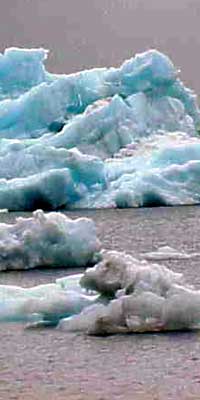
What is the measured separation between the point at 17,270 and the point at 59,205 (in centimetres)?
1150

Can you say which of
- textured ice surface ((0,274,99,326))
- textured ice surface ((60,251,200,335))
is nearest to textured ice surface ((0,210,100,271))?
textured ice surface ((0,274,99,326))

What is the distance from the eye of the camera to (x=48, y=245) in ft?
29.9

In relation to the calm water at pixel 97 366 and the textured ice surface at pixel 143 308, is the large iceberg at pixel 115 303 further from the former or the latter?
the calm water at pixel 97 366

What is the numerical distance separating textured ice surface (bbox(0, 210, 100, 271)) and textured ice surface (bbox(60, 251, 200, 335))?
136 inches

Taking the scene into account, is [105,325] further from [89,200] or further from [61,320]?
[89,200]

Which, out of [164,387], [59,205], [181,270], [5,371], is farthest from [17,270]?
[59,205]

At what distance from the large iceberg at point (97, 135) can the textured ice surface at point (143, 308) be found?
529 inches

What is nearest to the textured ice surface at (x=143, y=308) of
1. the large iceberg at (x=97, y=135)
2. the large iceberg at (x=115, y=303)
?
the large iceberg at (x=115, y=303)

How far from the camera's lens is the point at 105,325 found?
5.29m

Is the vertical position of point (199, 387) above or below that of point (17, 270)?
above

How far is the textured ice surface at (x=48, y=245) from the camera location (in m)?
8.99

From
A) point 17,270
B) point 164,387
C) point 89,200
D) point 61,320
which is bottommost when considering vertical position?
point 89,200

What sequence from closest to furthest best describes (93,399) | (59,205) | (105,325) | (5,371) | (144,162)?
(93,399), (5,371), (105,325), (59,205), (144,162)

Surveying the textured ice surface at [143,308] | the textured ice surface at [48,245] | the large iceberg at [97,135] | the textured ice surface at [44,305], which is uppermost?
the textured ice surface at [143,308]
